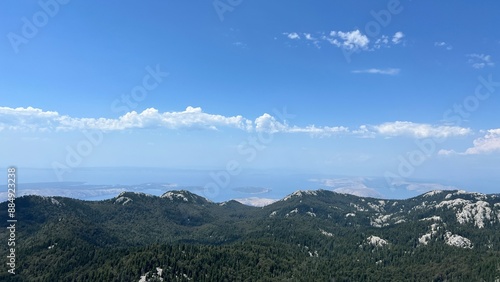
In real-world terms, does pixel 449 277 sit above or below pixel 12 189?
below

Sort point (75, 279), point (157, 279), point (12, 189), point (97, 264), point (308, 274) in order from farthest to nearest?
point (308, 274)
point (97, 264)
point (75, 279)
point (157, 279)
point (12, 189)

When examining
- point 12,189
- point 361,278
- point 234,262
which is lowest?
point 361,278

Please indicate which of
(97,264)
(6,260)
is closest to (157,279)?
(97,264)

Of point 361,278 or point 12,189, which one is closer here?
point 12,189

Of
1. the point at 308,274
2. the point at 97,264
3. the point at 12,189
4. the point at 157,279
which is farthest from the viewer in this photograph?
the point at 308,274

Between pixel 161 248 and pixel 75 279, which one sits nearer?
pixel 75 279

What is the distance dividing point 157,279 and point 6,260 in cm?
11156

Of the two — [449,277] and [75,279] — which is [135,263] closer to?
[75,279]

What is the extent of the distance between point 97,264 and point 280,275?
10063cm

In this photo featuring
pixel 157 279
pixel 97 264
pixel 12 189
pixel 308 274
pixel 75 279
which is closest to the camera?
pixel 12 189

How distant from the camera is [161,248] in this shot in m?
182

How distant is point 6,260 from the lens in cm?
19775

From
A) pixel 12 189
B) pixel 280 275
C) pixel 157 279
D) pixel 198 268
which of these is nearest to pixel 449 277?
pixel 280 275

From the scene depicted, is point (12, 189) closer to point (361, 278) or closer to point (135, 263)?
point (135, 263)
